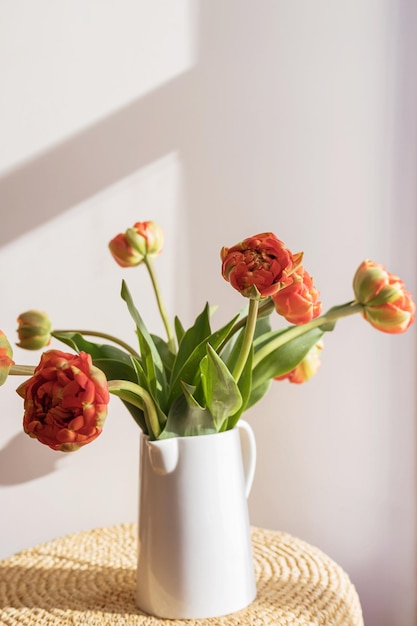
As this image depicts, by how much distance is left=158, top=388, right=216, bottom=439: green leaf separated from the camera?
799mm

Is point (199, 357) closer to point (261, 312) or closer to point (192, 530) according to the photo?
point (261, 312)

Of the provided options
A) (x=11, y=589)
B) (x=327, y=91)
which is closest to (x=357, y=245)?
(x=327, y=91)

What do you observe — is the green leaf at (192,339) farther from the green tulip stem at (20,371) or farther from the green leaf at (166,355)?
the green tulip stem at (20,371)

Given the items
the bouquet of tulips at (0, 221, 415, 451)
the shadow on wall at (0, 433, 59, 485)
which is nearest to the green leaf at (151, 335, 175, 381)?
the bouquet of tulips at (0, 221, 415, 451)

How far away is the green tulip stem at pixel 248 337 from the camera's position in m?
0.74

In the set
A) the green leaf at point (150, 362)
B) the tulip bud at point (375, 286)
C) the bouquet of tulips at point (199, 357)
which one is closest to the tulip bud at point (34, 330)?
the bouquet of tulips at point (199, 357)

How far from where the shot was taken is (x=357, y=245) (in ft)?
3.97

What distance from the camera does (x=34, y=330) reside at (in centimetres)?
89

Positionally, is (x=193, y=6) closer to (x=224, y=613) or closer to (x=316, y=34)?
(x=316, y=34)

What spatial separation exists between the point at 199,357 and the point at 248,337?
0.22 ft

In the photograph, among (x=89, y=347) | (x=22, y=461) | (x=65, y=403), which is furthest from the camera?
(x=22, y=461)

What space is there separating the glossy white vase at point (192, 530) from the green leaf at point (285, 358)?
0.08m

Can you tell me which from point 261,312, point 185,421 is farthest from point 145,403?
point 261,312

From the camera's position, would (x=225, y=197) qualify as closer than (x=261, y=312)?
No
